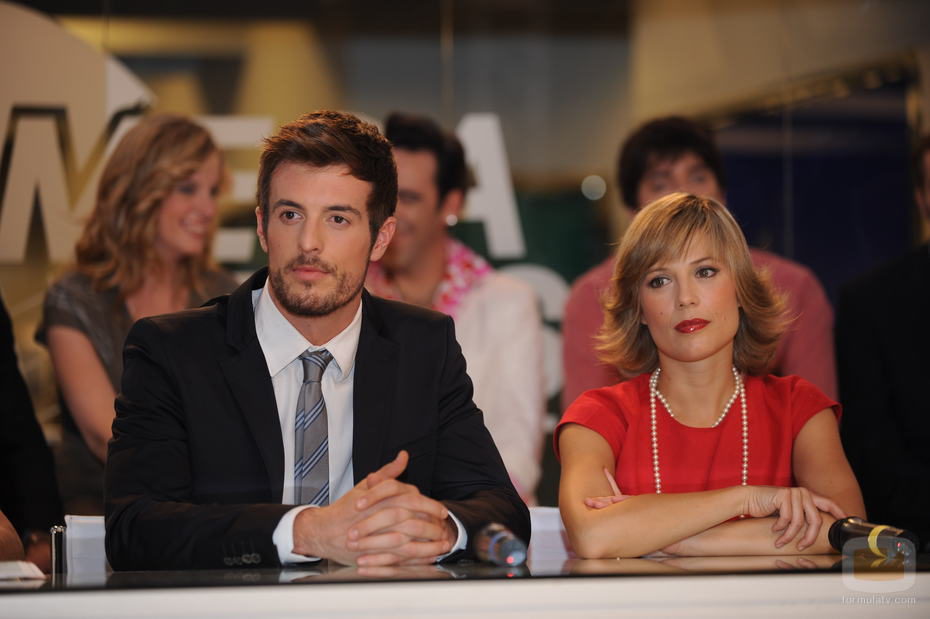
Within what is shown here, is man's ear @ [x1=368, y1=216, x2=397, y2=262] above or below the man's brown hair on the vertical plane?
below

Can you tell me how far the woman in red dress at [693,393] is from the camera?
2617mm

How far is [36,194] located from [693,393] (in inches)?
129

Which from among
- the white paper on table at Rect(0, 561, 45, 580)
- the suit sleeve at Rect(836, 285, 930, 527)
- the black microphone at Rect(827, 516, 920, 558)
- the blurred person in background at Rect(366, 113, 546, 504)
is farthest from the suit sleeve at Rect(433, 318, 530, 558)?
the blurred person in background at Rect(366, 113, 546, 504)

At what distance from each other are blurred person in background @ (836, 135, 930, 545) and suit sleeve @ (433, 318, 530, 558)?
56.0 inches

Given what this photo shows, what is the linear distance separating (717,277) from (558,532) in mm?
741

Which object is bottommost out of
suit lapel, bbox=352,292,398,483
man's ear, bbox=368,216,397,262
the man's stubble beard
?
suit lapel, bbox=352,292,398,483

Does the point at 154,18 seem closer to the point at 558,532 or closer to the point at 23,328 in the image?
the point at 23,328

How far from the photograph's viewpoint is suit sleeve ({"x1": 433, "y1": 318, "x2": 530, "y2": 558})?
2303mm

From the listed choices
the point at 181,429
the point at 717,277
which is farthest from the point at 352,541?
the point at 717,277

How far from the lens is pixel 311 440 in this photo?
238 cm

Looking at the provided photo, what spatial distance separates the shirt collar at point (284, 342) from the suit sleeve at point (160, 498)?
0.20 m

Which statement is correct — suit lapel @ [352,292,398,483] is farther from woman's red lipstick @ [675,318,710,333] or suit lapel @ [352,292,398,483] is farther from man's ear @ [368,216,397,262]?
woman's red lipstick @ [675,318,710,333]

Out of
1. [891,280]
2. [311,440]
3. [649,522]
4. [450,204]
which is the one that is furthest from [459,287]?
[649,522]

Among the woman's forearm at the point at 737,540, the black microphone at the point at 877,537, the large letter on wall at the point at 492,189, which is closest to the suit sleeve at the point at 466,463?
the woman's forearm at the point at 737,540
